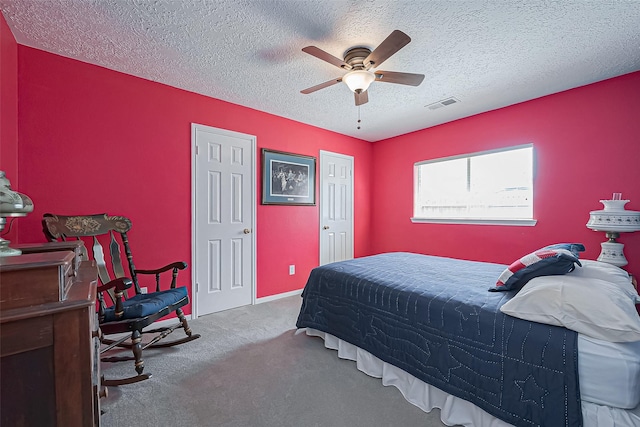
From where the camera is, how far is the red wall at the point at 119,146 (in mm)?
2184

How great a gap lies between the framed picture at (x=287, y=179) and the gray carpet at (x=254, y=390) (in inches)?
71.9

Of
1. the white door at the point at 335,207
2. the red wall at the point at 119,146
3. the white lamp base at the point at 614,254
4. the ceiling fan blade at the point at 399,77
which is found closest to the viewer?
the ceiling fan blade at the point at 399,77

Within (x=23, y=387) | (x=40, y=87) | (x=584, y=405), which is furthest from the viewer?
(x=40, y=87)

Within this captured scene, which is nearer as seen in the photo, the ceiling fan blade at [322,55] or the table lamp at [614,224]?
the ceiling fan blade at [322,55]

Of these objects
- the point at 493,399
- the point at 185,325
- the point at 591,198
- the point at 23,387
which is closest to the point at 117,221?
the point at 185,325

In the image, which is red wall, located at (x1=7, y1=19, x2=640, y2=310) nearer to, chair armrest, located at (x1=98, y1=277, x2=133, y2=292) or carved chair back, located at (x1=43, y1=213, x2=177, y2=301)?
carved chair back, located at (x1=43, y1=213, x2=177, y2=301)

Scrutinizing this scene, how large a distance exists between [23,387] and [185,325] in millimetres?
1757

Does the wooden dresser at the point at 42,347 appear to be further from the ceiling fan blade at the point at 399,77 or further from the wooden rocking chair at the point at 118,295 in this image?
the ceiling fan blade at the point at 399,77

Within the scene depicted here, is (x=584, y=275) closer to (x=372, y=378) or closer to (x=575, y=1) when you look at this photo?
(x=372, y=378)

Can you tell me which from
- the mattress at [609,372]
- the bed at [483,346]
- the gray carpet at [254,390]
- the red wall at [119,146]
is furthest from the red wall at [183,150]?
the mattress at [609,372]

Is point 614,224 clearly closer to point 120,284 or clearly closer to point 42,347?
point 42,347

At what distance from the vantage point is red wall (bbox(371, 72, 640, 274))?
2.51 metres

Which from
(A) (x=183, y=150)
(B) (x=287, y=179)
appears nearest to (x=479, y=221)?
(B) (x=287, y=179)

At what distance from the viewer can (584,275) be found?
1.57 meters
